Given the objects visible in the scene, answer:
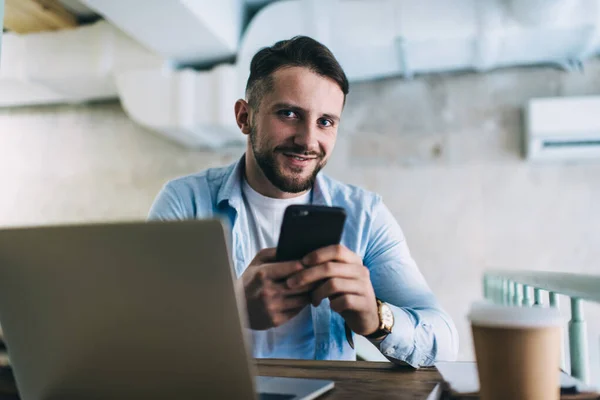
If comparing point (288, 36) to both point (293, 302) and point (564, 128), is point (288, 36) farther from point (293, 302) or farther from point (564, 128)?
point (293, 302)

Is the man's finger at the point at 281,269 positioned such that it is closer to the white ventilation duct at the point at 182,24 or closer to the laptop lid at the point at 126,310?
the laptop lid at the point at 126,310

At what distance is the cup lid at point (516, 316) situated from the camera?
554 millimetres

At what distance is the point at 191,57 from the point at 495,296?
2.27 m

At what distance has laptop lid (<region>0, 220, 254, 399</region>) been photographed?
0.53m

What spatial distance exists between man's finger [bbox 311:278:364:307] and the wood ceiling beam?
2.91 meters

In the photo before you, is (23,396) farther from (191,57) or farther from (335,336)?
(191,57)

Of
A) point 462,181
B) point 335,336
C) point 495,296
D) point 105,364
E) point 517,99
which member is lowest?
point 495,296

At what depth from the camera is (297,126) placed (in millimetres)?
1413

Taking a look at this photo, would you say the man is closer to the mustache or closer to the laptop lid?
the mustache

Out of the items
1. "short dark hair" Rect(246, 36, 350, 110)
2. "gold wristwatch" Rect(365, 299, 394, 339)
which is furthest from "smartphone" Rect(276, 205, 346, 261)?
"short dark hair" Rect(246, 36, 350, 110)

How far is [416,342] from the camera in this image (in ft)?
3.10

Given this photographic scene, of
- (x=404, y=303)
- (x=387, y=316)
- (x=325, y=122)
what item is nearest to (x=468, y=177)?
(x=325, y=122)

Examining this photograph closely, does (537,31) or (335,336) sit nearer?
(335,336)

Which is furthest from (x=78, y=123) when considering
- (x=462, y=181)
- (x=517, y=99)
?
(x=517, y=99)
